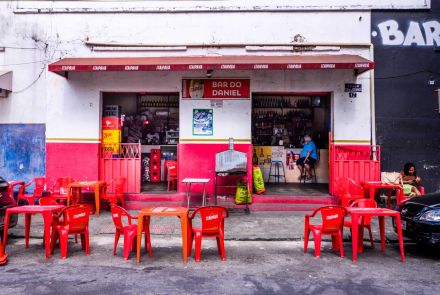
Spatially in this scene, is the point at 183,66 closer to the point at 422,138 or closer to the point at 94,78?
the point at 94,78

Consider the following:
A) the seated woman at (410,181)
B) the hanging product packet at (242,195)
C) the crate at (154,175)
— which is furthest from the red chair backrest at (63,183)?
the seated woman at (410,181)

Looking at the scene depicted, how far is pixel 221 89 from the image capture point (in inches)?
433

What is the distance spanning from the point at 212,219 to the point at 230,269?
0.86 m

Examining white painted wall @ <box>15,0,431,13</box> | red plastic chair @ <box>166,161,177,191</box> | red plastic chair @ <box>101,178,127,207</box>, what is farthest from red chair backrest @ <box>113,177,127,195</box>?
white painted wall @ <box>15,0,431,13</box>

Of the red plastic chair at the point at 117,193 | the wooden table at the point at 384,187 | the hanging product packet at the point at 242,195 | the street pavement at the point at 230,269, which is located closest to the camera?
the street pavement at the point at 230,269

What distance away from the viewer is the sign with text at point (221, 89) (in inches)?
433

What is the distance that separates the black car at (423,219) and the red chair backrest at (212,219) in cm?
323

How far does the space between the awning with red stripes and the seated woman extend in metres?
2.78

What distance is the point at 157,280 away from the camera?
552cm

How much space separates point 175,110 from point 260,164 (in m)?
3.52

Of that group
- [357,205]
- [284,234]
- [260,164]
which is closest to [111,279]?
[284,234]

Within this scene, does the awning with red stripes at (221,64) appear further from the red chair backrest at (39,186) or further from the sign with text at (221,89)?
the red chair backrest at (39,186)

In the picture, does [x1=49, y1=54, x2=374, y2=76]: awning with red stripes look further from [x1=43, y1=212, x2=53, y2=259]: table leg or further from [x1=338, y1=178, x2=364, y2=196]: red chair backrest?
[x1=43, y1=212, x2=53, y2=259]: table leg

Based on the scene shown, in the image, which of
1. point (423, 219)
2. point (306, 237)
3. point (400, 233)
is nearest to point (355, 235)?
point (400, 233)
